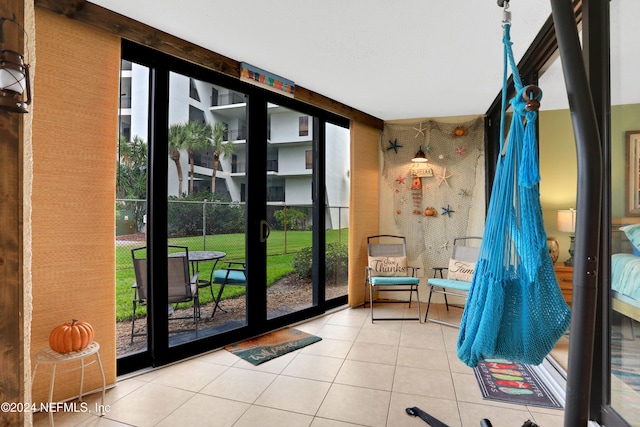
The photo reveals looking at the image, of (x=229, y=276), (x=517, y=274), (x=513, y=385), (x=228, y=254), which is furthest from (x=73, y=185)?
(x=513, y=385)

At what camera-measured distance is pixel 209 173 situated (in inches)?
115

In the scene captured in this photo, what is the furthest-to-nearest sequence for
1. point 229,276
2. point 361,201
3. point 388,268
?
point 361,201
point 388,268
point 229,276

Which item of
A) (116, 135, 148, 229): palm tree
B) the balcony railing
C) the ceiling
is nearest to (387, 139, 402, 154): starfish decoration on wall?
the ceiling

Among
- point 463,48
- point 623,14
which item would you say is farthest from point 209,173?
point 623,14

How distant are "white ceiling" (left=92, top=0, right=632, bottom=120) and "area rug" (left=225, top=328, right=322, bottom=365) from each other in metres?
2.48

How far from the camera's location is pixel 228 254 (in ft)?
9.98

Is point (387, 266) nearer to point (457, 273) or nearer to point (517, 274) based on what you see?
point (457, 273)

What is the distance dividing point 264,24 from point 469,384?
2.86 m

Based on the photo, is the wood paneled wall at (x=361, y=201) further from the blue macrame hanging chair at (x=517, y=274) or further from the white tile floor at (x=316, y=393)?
the blue macrame hanging chair at (x=517, y=274)

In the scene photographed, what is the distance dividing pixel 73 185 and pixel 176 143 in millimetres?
823

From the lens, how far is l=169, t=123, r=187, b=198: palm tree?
104 inches

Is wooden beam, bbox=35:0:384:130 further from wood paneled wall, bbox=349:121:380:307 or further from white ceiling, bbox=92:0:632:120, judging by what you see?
wood paneled wall, bbox=349:121:380:307

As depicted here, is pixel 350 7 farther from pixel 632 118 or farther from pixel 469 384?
pixel 469 384

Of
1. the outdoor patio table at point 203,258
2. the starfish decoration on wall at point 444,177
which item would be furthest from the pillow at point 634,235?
the starfish decoration on wall at point 444,177
